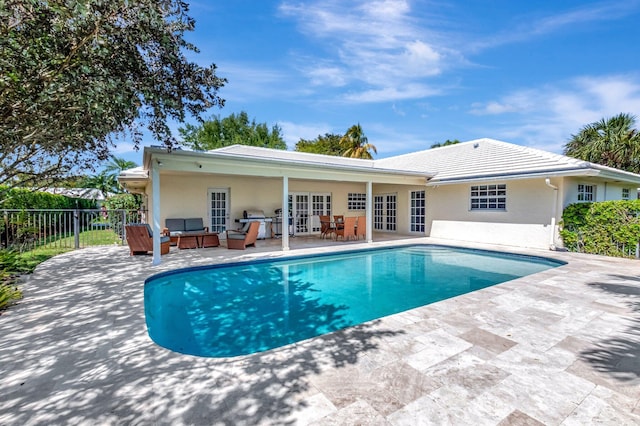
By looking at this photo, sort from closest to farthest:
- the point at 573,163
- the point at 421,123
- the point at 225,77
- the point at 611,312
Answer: the point at 611,312
the point at 225,77
the point at 573,163
the point at 421,123

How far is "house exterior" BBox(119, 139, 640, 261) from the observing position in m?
9.54

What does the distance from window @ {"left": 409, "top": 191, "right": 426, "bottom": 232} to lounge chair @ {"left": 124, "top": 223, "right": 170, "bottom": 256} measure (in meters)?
11.7

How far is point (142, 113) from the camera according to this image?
216 inches

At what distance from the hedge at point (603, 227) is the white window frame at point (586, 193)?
5.16ft

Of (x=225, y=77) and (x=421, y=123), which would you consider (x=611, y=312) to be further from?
(x=421, y=123)

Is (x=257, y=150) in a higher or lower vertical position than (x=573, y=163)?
higher

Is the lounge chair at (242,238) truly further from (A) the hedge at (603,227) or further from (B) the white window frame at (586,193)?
(B) the white window frame at (586,193)

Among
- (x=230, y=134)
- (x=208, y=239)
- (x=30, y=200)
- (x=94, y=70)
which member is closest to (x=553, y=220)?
(x=208, y=239)

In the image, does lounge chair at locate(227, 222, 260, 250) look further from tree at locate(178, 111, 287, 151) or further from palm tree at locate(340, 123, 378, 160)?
tree at locate(178, 111, 287, 151)

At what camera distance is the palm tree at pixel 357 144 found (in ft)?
101

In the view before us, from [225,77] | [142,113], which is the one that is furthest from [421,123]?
[142,113]

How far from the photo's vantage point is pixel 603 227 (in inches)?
366

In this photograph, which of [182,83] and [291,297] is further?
[291,297]

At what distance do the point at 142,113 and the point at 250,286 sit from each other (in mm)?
4253
